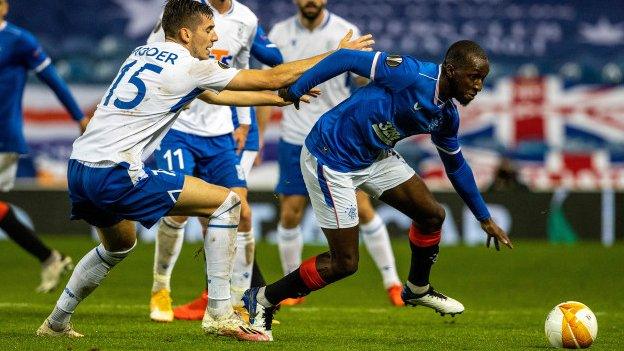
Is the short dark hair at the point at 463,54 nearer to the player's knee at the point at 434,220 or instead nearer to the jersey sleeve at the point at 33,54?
the player's knee at the point at 434,220

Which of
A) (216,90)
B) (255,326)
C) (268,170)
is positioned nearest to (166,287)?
(255,326)

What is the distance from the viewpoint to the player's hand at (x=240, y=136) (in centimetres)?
955

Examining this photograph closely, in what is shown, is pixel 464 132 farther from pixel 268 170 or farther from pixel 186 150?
pixel 186 150

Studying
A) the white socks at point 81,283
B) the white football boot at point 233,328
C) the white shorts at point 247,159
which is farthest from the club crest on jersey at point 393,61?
the white shorts at point 247,159

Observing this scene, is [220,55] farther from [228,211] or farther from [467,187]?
[467,187]

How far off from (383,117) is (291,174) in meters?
3.57

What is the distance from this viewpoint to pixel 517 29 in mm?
22062

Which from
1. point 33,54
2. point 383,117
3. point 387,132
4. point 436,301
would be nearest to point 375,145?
point 387,132

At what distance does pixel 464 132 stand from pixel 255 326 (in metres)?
14.2

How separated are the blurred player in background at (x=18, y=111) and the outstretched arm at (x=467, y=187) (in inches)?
134

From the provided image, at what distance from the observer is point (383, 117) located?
7535 mm

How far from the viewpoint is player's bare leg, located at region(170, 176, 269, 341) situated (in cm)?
734

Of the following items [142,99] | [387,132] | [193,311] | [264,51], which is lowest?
[193,311]

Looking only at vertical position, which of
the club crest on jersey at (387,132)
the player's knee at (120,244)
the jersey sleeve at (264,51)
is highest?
the club crest on jersey at (387,132)
